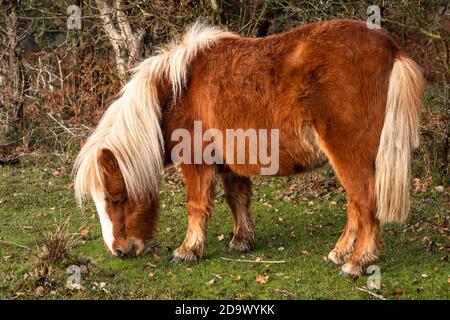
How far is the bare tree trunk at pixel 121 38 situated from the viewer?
33.2 feet

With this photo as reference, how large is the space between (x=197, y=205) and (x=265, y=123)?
101cm

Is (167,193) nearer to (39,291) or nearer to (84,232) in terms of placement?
(84,232)

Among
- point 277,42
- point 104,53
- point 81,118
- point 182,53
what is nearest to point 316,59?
point 277,42

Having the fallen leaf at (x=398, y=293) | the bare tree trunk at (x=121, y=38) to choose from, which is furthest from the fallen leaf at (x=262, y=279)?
the bare tree trunk at (x=121, y=38)

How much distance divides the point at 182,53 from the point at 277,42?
893 mm

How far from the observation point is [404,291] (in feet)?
16.3

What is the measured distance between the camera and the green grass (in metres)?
5.05

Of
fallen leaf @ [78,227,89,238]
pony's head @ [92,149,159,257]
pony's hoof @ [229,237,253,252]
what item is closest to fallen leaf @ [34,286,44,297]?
pony's head @ [92,149,159,257]

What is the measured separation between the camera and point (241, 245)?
6.12 meters

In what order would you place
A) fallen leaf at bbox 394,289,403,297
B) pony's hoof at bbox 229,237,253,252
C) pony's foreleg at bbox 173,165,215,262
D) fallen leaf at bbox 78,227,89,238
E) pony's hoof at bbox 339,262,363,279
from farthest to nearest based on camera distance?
fallen leaf at bbox 78,227,89,238
pony's hoof at bbox 229,237,253,252
pony's foreleg at bbox 173,165,215,262
pony's hoof at bbox 339,262,363,279
fallen leaf at bbox 394,289,403,297

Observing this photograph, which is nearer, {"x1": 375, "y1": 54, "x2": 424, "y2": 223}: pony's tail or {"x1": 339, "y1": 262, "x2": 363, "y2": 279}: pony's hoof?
{"x1": 375, "y1": 54, "x2": 424, "y2": 223}: pony's tail

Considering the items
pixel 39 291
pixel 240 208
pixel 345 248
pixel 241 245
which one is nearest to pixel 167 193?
pixel 240 208
